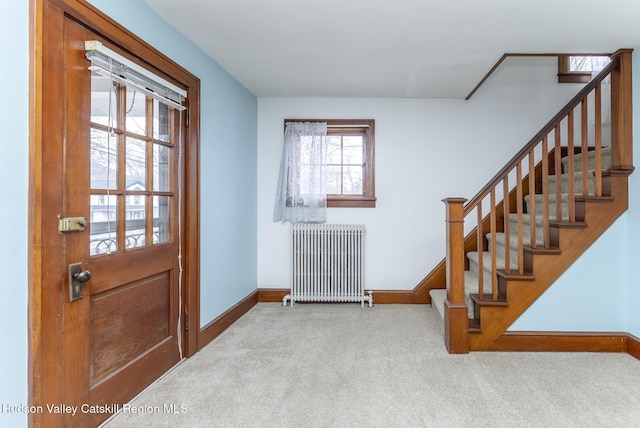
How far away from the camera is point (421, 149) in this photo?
3.70m

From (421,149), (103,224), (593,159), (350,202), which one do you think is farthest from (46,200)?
(593,159)

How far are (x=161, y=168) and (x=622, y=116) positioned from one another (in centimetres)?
333

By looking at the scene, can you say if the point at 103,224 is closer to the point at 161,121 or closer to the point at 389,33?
the point at 161,121

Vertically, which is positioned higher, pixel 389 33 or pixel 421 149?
pixel 389 33

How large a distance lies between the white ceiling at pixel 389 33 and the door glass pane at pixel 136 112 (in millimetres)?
571

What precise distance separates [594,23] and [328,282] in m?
3.00

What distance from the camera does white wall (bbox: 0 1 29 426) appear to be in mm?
1207

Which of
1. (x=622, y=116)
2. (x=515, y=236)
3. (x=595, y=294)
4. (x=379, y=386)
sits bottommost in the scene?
(x=379, y=386)

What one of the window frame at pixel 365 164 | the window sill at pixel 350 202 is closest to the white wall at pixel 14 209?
the window frame at pixel 365 164

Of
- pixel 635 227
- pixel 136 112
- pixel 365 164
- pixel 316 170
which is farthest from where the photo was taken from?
pixel 365 164

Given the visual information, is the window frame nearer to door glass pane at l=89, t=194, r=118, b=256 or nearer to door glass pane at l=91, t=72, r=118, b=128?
door glass pane at l=91, t=72, r=118, b=128

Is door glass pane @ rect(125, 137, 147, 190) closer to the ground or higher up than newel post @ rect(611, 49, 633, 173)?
closer to the ground

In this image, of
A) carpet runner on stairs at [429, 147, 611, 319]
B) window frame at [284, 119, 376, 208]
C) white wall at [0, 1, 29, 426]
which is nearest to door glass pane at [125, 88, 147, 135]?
white wall at [0, 1, 29, 426]

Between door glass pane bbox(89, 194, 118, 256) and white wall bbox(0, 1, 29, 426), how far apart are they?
1.05ft
